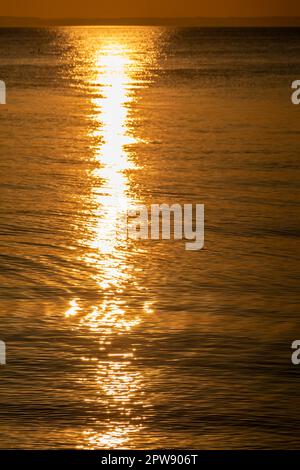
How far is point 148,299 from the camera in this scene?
13.0 metres

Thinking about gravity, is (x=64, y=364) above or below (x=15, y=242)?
below

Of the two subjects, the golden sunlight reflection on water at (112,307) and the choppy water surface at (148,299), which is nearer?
the golden sunlight reflection on water at (112,307)

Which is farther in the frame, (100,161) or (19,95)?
(19,95)

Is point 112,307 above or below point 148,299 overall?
below

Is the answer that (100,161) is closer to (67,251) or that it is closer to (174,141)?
(174,141)

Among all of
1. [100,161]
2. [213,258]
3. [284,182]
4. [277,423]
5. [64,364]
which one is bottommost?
[277,423]

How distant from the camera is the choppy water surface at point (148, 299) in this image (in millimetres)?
9984

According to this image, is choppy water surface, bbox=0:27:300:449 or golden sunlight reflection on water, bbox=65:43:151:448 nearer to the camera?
golden sunlight reflection on water, bbox=65:43:151:448

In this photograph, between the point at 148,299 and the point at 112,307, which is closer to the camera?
the point at 112,307

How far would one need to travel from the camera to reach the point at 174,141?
26.3m

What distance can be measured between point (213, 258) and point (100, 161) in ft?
29.5

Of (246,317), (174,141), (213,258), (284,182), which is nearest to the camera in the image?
(246,317)

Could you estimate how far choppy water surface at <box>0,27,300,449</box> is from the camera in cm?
998

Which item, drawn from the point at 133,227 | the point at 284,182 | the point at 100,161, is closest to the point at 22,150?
the point at 100,161
